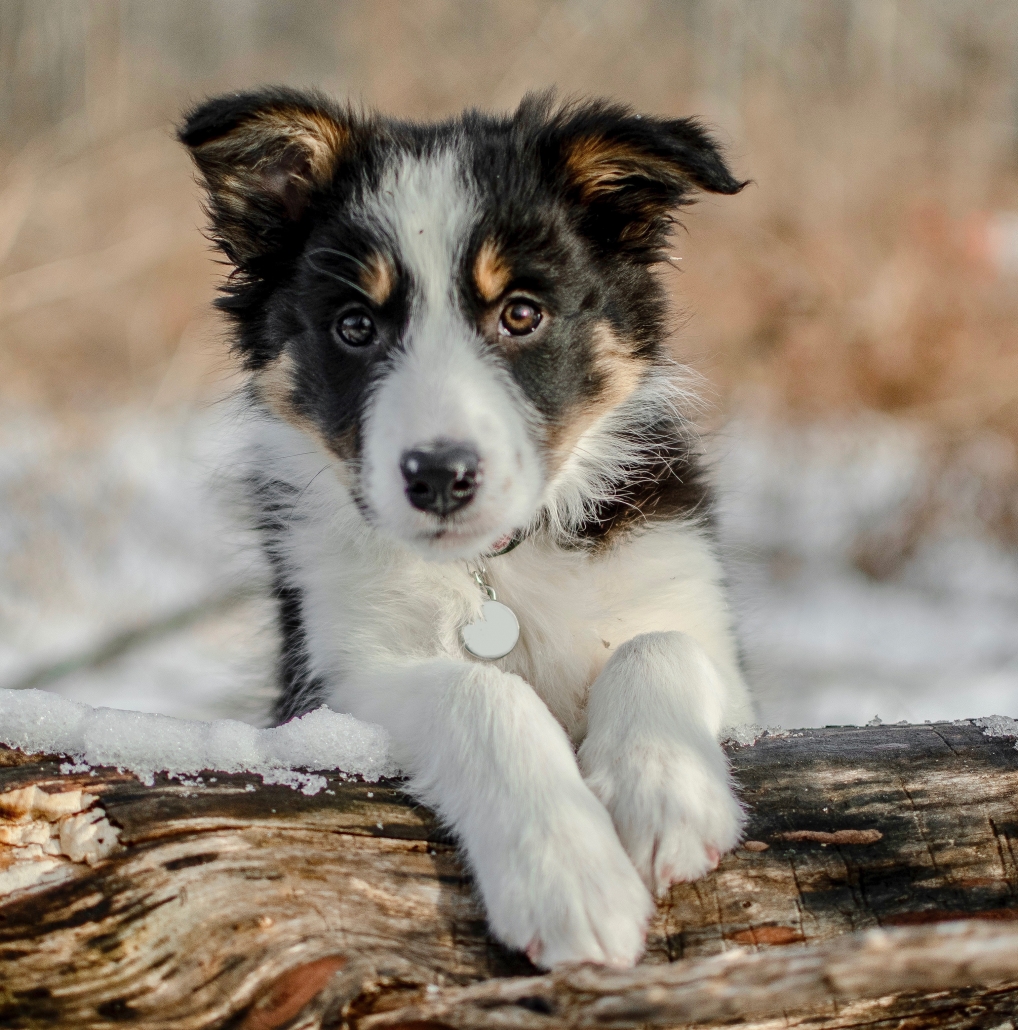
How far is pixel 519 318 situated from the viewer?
2520mm

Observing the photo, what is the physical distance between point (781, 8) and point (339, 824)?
37.2ft

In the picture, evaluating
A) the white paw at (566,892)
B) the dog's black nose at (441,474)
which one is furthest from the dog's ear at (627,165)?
the white paw at (566,892)

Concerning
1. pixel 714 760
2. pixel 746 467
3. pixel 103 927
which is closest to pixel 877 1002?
pixel 714 760

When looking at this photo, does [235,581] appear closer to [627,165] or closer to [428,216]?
[428,216]

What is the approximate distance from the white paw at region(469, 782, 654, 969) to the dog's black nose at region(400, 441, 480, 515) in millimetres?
701

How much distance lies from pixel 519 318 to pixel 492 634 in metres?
0.76

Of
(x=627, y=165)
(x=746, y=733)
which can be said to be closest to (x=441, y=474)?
(x=746, y=733)

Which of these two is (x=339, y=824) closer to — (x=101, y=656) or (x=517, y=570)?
(x=517, y=570)

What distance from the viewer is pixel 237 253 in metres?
2.87

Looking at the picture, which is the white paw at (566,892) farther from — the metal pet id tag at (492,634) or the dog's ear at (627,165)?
the dog's ear at (627,165)

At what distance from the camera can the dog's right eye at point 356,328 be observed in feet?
8.32

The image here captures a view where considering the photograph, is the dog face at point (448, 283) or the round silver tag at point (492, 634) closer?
the dog face at point (448, 283)

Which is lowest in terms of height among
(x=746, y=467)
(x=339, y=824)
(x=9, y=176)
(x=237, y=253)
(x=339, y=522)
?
(x=339, y=824)

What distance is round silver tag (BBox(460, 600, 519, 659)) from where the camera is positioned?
2.54m
